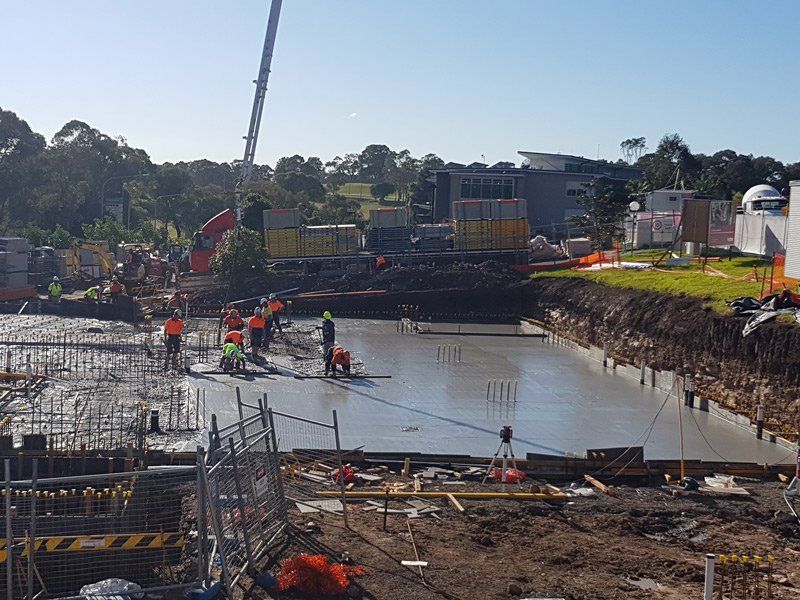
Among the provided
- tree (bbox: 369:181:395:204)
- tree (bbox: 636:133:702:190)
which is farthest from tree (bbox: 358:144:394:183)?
tree (bbox: 636:133:702:190)

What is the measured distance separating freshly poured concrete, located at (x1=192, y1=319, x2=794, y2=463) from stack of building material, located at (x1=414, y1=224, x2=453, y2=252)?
59.1ft

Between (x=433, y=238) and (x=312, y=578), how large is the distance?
38259mm

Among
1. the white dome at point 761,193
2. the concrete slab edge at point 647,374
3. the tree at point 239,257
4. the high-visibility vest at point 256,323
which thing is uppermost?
the white dome at point 761,193

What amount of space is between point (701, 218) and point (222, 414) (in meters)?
21.4

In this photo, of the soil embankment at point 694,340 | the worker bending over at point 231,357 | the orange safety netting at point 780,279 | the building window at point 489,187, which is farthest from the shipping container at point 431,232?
the worker bending over at point 231,357

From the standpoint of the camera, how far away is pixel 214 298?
40.1 metres

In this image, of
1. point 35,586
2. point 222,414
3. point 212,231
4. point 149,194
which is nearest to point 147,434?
point 222,414

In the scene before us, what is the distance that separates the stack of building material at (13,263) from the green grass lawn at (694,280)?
21.9 m

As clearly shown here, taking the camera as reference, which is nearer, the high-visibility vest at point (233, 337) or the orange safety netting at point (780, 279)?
the high-visibility vest at point (233, 337)

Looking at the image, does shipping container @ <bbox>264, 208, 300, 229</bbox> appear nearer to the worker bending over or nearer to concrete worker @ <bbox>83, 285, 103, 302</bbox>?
concrete worker @ <bbox>83, 285, 103, 302</bbox>

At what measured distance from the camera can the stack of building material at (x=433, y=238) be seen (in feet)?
153

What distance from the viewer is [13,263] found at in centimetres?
3956

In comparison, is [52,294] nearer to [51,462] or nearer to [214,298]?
[214,298]

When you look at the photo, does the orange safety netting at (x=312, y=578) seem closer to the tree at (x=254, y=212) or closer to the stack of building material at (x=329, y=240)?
the stack of building material at (x=329, y=240)
